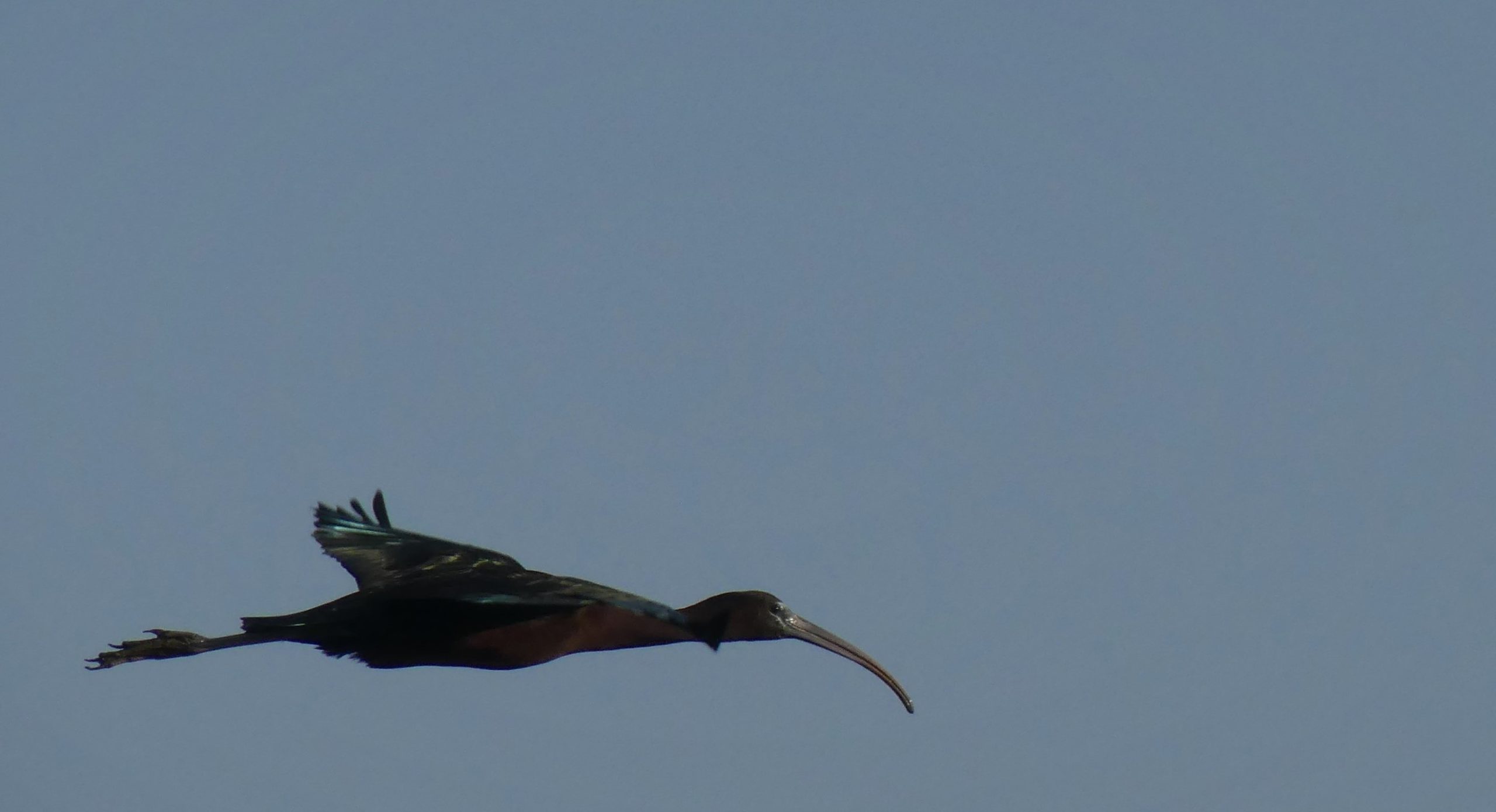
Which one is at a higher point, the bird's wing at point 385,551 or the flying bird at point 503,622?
the bird's wing at point 385,551

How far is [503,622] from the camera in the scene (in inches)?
888

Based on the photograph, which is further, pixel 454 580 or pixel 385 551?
pixel 385 551

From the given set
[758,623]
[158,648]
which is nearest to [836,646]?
[758,623]

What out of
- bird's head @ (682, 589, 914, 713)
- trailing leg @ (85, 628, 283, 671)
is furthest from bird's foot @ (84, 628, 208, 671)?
bird's head @ (682, 589, 914, 713)

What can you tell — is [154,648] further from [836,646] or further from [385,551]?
[836,646]

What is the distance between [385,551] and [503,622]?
415 centimetres

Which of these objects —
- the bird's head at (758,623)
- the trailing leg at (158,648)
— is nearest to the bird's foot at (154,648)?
the trailing leg at (158,648)

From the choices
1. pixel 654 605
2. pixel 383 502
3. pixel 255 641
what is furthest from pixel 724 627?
pixel 383 502

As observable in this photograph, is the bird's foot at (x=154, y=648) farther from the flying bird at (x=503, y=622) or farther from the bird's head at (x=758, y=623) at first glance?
the bird's head at (x=758, y=623)

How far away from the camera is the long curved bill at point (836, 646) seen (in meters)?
23.7

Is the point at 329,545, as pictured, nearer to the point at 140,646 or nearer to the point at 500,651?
the point at 140,646

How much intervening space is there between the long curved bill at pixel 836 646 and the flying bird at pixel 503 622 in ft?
0.04

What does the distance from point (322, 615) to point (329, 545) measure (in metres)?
4.12

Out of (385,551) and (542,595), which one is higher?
(385,551)
